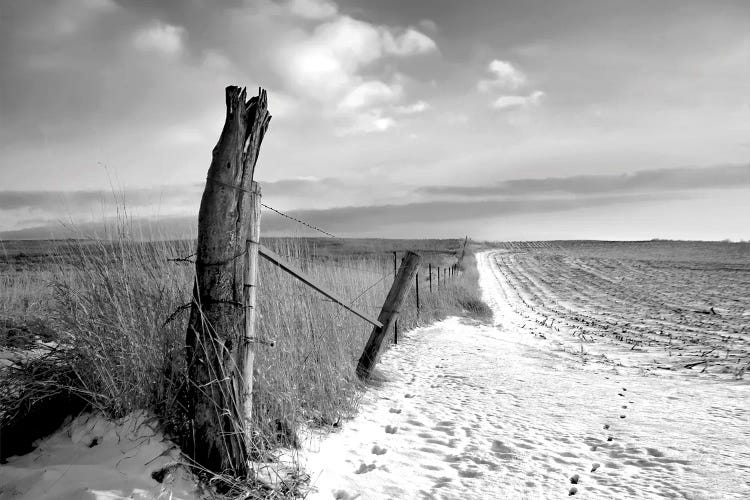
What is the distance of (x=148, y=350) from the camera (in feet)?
10.9

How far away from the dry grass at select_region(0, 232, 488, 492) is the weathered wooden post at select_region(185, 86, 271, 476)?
0.24 metres

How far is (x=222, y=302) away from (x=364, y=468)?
1.83 meters

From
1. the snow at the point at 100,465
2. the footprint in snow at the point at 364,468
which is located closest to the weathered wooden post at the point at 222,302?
the snow at the point at 100,465

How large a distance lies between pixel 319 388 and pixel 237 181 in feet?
7.76

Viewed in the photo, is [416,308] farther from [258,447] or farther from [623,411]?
[258,447]

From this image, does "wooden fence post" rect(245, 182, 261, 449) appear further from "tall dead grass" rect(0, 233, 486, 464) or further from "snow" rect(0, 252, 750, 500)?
"snow" rect(0, 252, 750, 500)

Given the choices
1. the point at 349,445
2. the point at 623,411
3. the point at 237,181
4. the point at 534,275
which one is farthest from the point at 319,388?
the point at 534,275

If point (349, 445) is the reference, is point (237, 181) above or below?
above

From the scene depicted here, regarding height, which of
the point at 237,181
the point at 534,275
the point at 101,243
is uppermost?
the point at 237,181

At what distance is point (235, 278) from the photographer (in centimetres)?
298

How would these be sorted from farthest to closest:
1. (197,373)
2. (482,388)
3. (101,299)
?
(482,388) < (101,299) < (197,373)

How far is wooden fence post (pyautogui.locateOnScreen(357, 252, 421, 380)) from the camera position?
602 centimetres

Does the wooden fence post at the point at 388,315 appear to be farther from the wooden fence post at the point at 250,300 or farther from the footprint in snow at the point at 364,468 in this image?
the wooden fence post at the point at 250,300

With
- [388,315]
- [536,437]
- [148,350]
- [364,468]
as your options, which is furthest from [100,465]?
[388,315]
